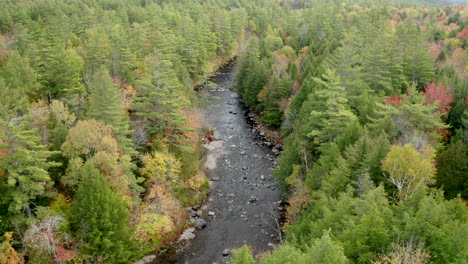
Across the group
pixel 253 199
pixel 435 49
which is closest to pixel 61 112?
pixel 253 199

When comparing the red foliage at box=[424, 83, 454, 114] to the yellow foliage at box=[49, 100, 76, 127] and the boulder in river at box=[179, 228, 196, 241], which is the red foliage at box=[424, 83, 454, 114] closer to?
the boulder in river at box=[179, 228, 196, 241]

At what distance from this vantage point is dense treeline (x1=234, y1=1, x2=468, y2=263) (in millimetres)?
20859

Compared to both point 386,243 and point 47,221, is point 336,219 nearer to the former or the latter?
point 386,243

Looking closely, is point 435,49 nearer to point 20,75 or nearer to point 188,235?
point 188,235

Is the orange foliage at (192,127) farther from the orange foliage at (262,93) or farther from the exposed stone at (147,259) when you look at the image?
the exposed stone at (147,259)

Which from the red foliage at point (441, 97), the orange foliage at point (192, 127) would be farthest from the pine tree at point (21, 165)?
the red foliage at point (441, 97)

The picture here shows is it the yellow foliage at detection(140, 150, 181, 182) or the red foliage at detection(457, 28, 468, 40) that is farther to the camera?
the red foliage at detection(457, 28, 468, 40)

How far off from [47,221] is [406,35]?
57353mm

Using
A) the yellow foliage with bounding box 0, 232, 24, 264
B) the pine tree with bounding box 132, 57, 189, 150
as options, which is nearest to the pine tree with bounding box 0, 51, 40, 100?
the pine tree with bounding box 132, 57, 189, 150

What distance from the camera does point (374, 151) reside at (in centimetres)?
2989

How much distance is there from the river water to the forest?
7.60 ft

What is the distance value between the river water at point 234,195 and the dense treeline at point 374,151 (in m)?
3.51

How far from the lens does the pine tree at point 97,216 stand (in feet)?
96.2

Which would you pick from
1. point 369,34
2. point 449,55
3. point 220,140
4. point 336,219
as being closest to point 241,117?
point 220,140
